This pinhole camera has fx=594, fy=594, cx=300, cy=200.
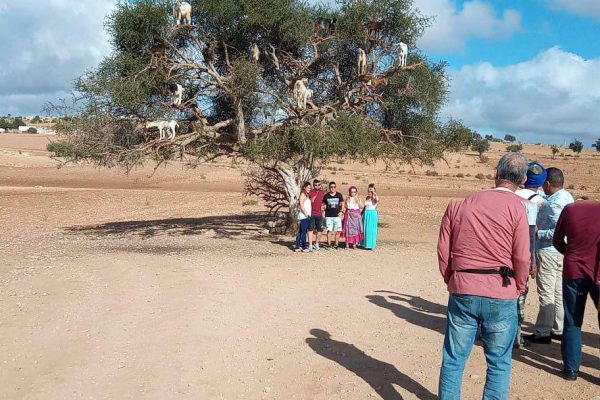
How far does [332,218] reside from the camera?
13.5 meters

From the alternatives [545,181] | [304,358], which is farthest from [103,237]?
[545,181]

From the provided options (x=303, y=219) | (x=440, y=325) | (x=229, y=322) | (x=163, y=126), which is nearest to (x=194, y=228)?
(x=163, y=126)

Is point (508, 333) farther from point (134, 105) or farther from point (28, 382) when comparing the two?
point (134, 105)

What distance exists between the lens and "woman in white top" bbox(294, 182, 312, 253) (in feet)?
43.0

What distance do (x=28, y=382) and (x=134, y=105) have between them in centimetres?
940

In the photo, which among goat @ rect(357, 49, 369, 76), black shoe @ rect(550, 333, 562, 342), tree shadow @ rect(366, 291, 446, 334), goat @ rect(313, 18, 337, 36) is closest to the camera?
black shoe @ rect(550, 333, 562, 342)

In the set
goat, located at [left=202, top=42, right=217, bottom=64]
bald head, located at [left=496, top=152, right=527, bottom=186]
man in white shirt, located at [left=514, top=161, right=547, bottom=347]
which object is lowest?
man in white shirt, located at [left=514, top=161, right=547, bottom=347]

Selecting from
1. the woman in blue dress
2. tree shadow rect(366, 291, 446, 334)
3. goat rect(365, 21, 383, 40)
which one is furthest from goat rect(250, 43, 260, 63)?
tree shadow rect(366, 291, 446, 334)

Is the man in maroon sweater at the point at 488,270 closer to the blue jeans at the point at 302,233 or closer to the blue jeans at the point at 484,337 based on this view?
the blue jeans at the point at 484,337

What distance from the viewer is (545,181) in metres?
6.57

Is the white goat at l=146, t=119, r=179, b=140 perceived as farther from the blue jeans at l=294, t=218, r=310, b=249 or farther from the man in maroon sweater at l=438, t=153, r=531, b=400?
the man in maroon sweater at l=438, t=153, r=531, b=400

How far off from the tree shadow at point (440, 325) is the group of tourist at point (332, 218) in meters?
3.91

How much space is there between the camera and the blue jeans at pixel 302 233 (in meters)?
13.2

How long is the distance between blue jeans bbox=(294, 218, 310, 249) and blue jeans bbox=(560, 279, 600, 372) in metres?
7.85
